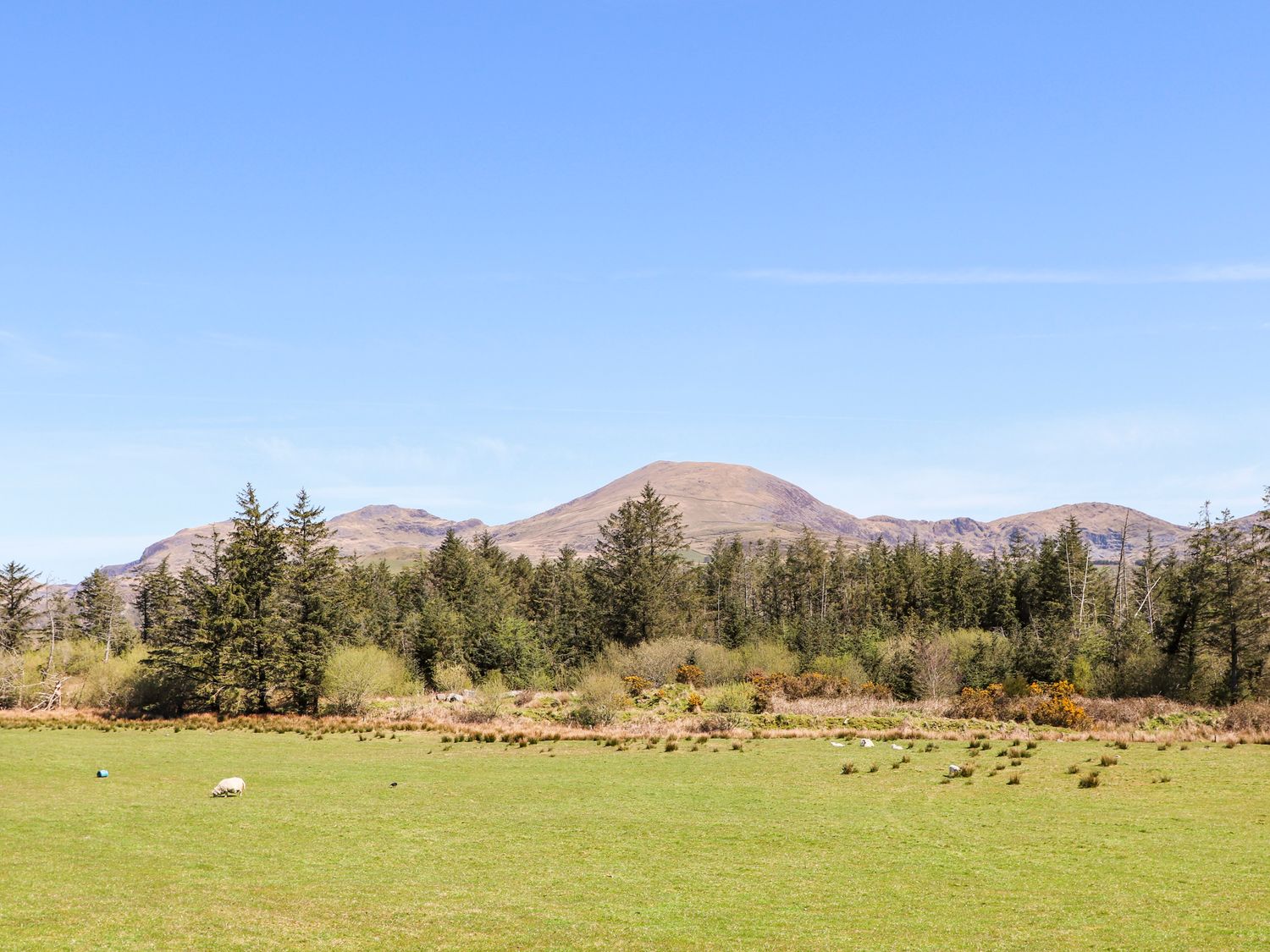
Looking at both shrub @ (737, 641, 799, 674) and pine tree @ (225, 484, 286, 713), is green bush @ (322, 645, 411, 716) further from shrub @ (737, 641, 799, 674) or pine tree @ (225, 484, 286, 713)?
shrub @ (737, 641, 799, 674)

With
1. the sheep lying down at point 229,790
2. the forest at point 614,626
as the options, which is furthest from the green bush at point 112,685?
the sheep lying down at point 229,790

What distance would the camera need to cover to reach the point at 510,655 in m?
71.6

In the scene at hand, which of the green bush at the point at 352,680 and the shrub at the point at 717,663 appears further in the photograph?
the shrub at the point at 717,663

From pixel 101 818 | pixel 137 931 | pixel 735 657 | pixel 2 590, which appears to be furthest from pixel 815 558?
pixel 137 931

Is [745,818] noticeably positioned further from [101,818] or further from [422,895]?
[101,818]

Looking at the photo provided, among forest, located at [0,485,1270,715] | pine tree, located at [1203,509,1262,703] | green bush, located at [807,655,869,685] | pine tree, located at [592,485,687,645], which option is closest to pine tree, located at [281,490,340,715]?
forest, located at [0,485,1270,715]

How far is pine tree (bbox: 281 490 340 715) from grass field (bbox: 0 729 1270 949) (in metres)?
22.6

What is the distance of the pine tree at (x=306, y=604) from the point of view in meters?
57.8

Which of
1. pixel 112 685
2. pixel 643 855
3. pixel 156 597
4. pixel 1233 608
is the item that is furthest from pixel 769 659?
pixel 156 597

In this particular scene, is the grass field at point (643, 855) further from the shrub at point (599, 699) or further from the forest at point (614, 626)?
the forest at point (614, 626)

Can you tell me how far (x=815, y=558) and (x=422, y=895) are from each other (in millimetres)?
102715

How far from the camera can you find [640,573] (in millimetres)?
78938

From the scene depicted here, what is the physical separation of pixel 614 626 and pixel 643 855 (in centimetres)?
5943

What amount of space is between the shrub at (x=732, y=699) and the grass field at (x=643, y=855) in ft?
62.5
